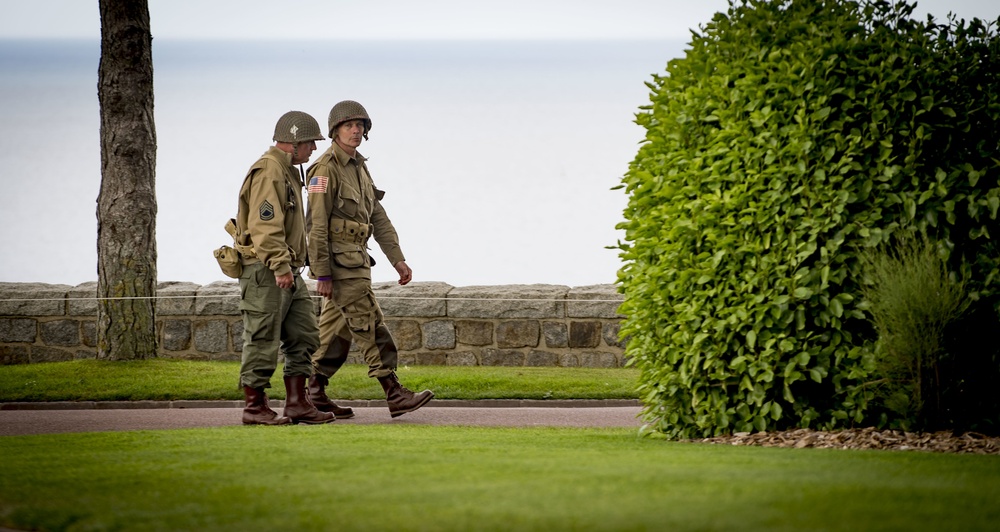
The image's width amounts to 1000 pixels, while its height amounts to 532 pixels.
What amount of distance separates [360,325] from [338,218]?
2.60 feet

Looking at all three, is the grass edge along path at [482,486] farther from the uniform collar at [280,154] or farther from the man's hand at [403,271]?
the man's hand at [403,271]

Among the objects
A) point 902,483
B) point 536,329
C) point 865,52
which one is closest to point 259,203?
point 865,52

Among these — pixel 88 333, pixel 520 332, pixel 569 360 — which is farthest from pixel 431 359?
pixel 88 333

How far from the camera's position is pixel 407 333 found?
14.0 m

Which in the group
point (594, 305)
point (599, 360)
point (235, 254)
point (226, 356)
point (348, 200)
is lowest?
point (599, 360)

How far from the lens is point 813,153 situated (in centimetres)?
699

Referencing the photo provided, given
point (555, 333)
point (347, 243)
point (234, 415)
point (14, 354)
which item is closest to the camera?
point (347, 243)

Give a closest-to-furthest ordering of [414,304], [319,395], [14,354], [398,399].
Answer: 1. [398,399]
2. [319,395]
3. [414,304]
4. [14,354]

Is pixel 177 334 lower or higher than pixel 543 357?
higher

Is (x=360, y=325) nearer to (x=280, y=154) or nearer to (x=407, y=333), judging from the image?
(x=280, y=154)

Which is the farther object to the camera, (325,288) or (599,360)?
(599,360)

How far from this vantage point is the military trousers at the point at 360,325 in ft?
29.6

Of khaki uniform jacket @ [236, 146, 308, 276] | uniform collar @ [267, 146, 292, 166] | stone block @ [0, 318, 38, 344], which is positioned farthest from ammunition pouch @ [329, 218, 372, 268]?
stone block @ [0, 318, 38, 344]

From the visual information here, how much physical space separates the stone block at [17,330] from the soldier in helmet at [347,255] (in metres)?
6.40
